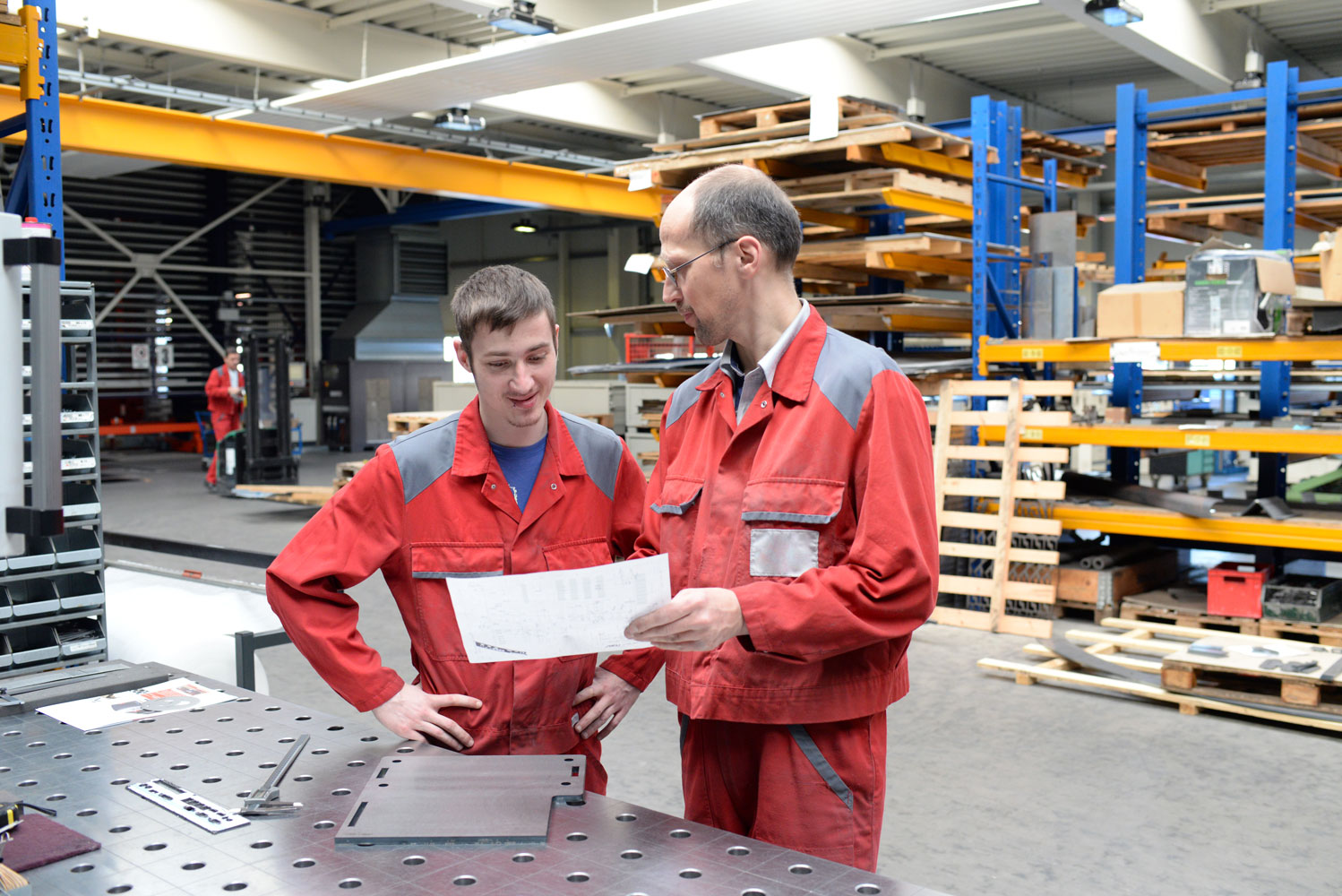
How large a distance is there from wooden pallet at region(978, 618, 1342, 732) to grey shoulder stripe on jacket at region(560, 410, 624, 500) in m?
3.96

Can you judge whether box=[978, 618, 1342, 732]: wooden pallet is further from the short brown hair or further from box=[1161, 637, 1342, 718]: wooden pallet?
the short brown hair

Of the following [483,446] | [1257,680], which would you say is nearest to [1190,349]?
[1257,680]

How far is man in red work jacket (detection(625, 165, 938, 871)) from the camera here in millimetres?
1685

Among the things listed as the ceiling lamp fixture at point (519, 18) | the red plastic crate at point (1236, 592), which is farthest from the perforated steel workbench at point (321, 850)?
the ceiling lamp fixture at point (519, 18)

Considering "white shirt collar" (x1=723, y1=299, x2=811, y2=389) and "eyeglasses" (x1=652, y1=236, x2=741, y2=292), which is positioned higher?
"eyeglasses" (x1=652, y1=236, x2=741, y2=292)

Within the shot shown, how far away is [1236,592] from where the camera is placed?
6.35 metres

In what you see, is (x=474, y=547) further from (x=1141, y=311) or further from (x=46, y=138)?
(x=1141, y=311)

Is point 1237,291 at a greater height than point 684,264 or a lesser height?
greater

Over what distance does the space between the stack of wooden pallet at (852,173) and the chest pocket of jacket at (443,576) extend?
508 cm

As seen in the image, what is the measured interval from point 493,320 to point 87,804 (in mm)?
993

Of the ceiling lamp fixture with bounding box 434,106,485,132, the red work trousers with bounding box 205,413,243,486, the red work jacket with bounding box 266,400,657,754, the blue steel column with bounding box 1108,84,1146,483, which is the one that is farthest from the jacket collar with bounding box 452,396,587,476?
the red work trousers with bounding box 205,413,243,486

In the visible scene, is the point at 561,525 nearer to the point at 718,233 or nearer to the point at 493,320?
the point at 493,320

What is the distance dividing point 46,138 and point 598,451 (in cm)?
161

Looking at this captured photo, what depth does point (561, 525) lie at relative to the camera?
213 centimetres
